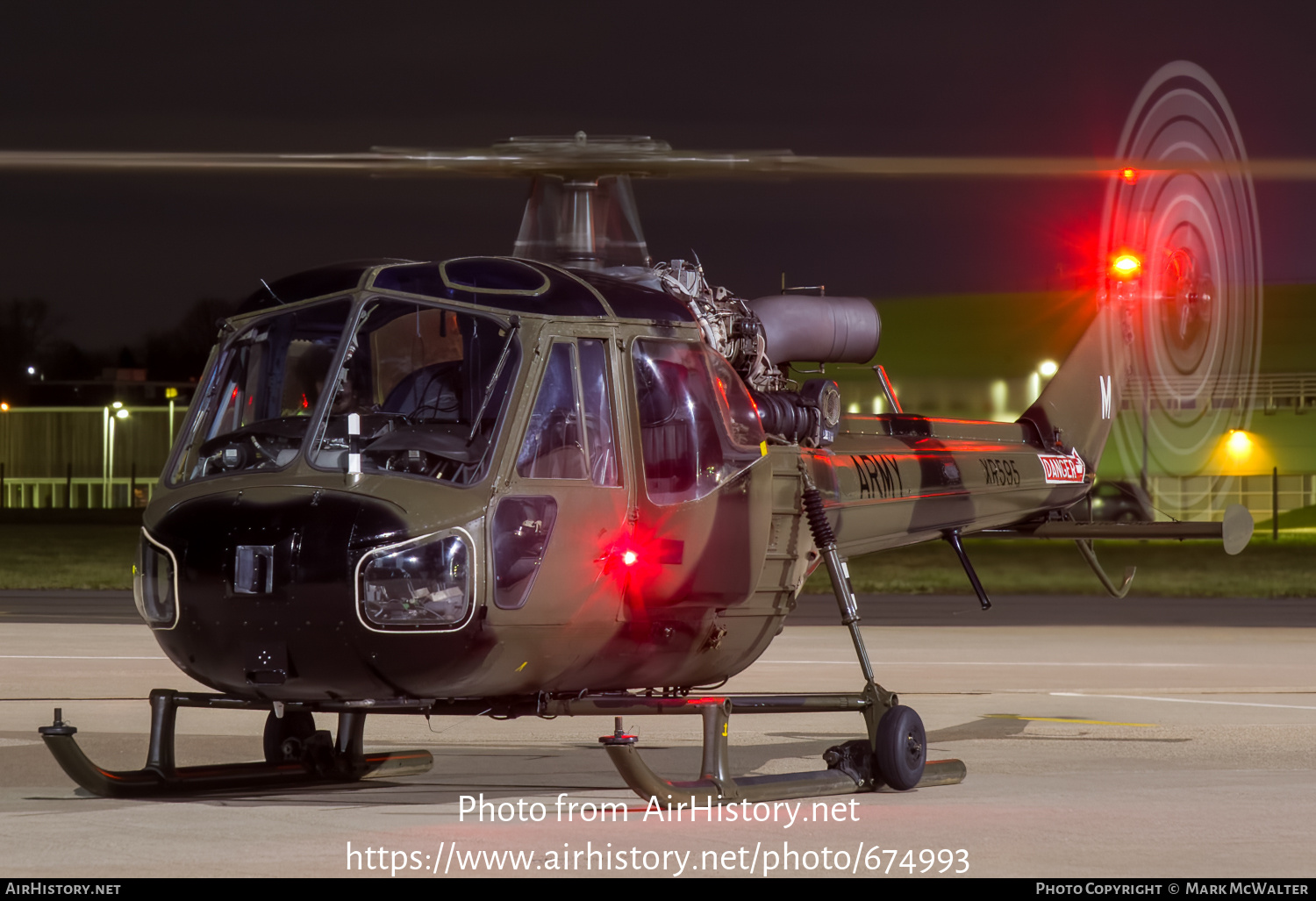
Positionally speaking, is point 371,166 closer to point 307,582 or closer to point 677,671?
point 307,582

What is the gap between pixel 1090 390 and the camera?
1600 centimetres

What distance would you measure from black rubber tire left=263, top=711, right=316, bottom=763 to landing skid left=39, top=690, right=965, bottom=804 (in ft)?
0.36

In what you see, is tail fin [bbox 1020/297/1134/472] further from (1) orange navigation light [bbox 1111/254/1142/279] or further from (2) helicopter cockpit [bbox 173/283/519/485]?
(2) helicopter cockpit [bbox 173/283/519/485]

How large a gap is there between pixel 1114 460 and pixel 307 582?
4601 cm

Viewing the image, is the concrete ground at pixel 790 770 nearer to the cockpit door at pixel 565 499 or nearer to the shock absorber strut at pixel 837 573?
the shock absorber strut at pixel 837 573

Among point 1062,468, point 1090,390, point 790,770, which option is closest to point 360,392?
point 790,770

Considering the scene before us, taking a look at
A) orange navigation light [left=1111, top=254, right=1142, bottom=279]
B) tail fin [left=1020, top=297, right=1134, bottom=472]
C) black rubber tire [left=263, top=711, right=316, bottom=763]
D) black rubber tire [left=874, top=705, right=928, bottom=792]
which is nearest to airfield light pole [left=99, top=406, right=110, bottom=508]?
tail fin [left=1020, top=297, right=1134, bottom=472]

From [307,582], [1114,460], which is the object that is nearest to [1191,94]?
[307,582]

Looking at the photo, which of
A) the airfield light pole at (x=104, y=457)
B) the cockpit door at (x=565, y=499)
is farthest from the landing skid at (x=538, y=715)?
the airfield light pole at (x=104, y=457)

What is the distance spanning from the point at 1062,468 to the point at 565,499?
7097mm

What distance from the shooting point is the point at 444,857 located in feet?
26.2

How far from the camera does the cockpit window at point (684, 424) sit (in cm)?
995

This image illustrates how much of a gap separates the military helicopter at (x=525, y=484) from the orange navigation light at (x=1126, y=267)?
118 inches

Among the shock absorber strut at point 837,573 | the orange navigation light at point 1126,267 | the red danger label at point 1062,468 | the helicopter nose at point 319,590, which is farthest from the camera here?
the orange navigation light at point 1126,267
